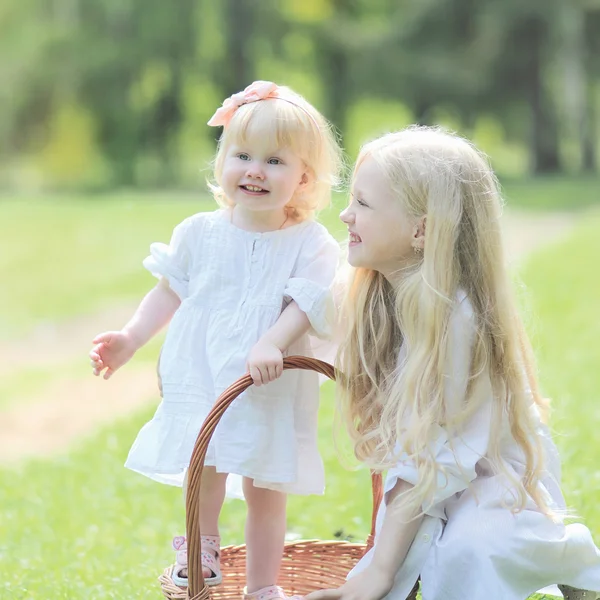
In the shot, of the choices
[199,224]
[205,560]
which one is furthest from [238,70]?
[205,560]

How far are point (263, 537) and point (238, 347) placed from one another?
53 cm

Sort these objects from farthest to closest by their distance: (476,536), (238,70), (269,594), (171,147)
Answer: (171,147)
(238,70)
(269,594)
(476,536)

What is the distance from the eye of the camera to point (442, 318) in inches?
94.6

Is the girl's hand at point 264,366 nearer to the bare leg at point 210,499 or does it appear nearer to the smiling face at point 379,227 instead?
the smiling face at point 379,227

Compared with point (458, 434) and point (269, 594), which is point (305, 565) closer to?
point (269, 594)

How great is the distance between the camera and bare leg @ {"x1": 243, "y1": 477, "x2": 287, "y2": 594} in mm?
2795

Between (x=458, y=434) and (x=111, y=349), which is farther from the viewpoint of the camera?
(x=111, y=349)

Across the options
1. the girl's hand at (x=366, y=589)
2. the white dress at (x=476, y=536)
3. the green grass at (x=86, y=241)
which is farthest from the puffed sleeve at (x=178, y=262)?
the green grass at (x=86, y=241)

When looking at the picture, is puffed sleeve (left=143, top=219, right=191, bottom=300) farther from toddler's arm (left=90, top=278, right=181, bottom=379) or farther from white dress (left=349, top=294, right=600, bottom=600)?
white dress (left=349, top=294, right=600, bottom=600)

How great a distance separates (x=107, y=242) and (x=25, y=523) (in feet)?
27.9

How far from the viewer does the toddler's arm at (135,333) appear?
2.82 m

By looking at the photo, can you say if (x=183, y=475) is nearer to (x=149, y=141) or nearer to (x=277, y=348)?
(x=277, y=348)

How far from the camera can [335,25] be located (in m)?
21.3

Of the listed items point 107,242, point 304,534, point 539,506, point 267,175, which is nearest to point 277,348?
point 267,175
